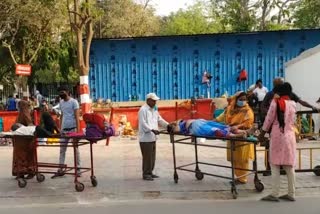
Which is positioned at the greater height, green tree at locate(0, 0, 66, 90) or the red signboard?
green tree at locate(0, 0, 66, 90)

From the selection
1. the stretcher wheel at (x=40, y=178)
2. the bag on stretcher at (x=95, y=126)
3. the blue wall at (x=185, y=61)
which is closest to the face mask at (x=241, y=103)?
the bag on stretcher at (x=95, y=126)

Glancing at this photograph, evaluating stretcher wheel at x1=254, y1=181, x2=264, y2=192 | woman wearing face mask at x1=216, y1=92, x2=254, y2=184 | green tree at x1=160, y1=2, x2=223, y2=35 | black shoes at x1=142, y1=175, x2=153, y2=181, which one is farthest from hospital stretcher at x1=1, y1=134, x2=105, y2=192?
green tree at x1=160, y1=2, x2=223, y2=35

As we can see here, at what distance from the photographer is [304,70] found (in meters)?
18.3

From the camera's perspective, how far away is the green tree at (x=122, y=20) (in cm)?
4238

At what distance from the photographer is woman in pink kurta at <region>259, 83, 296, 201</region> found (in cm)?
779

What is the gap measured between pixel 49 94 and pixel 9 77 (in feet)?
30.3

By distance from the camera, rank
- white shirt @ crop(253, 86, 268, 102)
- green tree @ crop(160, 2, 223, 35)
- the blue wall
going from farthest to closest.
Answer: green tree @ crop(160, 2, 223, 35)
the blue wall
white shirt @ crop(253, 86, 268, 102)

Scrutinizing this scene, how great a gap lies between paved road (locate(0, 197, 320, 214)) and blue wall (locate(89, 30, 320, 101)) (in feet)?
55.1

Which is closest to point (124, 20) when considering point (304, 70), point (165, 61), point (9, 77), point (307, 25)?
point (9, 77)

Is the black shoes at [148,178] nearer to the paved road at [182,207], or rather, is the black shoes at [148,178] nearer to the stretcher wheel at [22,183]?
the paved road at [182,207]

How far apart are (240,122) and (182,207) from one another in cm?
202

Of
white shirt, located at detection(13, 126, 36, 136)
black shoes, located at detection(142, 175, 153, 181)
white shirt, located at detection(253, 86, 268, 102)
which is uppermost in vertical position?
white shirt, located at detection(253, 86, 268, 102)

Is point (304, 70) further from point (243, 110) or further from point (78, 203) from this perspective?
point (78, 203)

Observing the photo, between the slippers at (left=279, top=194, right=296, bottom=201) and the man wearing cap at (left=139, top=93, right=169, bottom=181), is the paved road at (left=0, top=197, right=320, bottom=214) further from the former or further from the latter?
the man wearing cap at (left=139, top=93, right=169, bottom=181)
